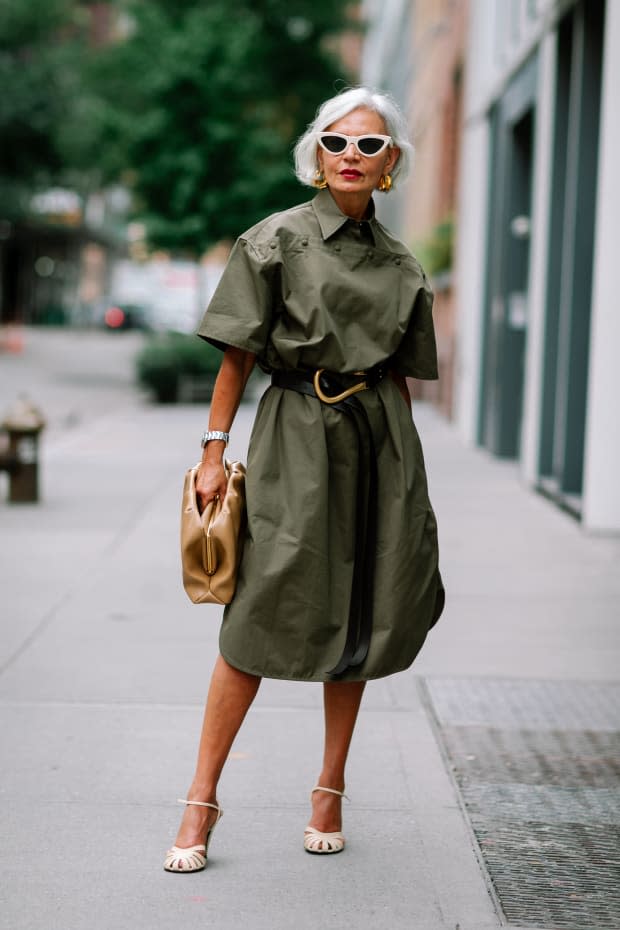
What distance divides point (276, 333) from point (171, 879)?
53.3 inches

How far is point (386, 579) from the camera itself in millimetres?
3383

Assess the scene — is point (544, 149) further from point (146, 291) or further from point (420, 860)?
point (146, 291)

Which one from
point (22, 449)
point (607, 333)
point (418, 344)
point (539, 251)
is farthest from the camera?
point (539, 251)

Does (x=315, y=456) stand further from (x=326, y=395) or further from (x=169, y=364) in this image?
(x=169, y=364)

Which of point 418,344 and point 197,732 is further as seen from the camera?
point 197,732

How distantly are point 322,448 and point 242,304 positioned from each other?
398 mm

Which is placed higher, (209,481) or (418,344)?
(418,344)

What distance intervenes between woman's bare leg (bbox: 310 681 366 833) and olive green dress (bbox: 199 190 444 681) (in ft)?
0.54

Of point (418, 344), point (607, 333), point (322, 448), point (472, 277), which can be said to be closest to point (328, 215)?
point (418, 344)

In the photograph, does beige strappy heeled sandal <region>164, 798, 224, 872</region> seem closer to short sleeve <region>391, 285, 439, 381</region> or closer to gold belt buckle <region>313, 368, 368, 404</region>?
gold belt buckle <region>313, 368, 368, 404</region>

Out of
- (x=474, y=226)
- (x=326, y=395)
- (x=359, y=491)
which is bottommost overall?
(x=359, y=491)

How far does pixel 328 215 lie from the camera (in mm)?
3373

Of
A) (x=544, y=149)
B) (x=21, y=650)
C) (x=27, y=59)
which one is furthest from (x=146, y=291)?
(x=21, y=650)

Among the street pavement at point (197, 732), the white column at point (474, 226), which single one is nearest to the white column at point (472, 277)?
the white column at point (474, 226)
